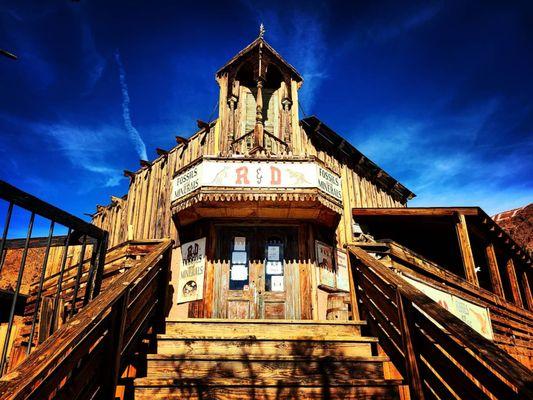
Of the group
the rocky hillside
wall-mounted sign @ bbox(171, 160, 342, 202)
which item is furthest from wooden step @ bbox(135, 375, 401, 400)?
the rocky hillside

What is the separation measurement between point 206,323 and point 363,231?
28.1 feet

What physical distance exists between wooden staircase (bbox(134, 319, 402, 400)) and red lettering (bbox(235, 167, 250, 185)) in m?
4.03

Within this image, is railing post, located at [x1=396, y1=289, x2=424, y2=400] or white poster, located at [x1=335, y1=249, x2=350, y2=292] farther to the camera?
white poster, located at [x1=335, y1=249, x2=350, y2=292]

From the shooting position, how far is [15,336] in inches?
384

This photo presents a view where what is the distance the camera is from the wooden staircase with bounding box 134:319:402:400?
3838mm

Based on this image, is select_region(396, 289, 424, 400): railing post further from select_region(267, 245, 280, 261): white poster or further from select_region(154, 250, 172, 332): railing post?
select_region(267, 245, 280, 261): white poster

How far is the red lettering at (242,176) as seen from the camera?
353 inches

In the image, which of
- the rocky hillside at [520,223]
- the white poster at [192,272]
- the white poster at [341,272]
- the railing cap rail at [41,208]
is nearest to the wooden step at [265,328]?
the railing cap rail at [41,208]

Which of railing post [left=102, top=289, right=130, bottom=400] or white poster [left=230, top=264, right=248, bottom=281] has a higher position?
white poster [left=230, top=264, right=248, bottom=281]

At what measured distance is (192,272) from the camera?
9742 millimetres

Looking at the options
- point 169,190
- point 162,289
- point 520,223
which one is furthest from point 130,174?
point 520,223

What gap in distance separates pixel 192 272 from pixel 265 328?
15.1 feet

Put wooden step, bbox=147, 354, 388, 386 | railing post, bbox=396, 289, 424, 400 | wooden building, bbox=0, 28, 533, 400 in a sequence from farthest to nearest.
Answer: wooden step, bbox=147, 354, 388, 386, railing post, bbox=396, 289, 424, 400, wooden building, bbox=0, 28, 533, 400

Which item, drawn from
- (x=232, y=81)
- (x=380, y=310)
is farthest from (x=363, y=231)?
(x=380, y=310)
